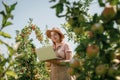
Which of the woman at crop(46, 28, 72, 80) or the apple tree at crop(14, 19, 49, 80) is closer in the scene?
the woman at crop(46, 28, 72, 80)

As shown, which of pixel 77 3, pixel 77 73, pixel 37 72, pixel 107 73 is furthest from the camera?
pixel 37 72

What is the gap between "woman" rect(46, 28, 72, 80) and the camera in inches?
172

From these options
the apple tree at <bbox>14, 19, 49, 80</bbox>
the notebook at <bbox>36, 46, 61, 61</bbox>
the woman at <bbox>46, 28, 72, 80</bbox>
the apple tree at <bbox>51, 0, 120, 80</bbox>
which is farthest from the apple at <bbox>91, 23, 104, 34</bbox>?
the apple tree at <bbox>14, 19, 49, 80</bbox>

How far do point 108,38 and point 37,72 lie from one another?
8497 millimetres

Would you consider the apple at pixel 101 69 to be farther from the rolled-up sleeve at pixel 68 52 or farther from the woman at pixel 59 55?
the rolled-up sleeve at pixel 68 52

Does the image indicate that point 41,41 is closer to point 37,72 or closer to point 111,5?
point 37,72

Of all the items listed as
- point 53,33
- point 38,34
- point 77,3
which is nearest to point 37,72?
point 38,34

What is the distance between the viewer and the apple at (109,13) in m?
1.47

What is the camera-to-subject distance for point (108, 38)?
1530 mm

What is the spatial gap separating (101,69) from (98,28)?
215 mm

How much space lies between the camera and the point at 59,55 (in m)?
4.40

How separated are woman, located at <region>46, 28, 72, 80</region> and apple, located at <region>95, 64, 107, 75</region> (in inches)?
110

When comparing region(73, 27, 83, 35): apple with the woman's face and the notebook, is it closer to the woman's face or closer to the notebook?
the notebook

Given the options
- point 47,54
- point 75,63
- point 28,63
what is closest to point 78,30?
point 75,63
